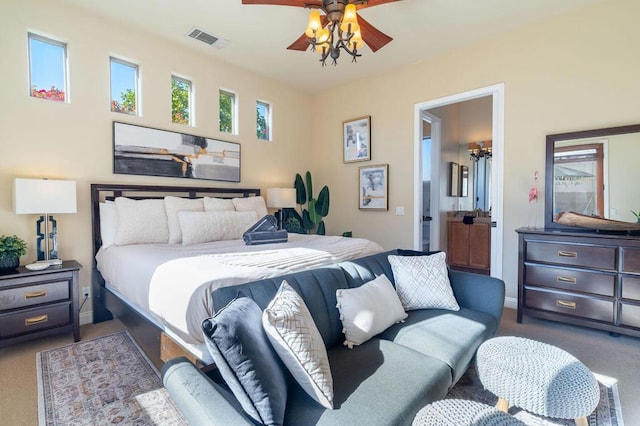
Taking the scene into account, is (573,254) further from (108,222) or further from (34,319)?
(34,319)

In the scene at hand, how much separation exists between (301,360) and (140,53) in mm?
3835

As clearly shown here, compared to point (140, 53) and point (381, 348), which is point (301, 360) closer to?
point (381, 348)

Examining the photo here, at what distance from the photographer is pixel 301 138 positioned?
212 inches

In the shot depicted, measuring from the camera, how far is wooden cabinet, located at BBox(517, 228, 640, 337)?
8.57 ft

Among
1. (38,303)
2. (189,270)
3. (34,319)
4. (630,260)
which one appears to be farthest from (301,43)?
(630,260)

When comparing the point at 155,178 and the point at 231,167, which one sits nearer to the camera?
the point at 155,178

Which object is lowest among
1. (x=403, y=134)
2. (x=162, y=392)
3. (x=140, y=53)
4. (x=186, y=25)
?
(x=162, y=392)

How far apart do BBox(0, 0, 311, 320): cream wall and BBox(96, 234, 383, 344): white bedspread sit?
2.45 ft

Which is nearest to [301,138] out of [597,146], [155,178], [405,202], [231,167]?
[231,167]

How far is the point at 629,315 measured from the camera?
2.61 metres

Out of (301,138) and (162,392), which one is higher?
(301,138)

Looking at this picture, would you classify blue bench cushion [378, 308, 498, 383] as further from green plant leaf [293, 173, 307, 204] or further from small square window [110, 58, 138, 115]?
small square window [110, 58, 138, 115]

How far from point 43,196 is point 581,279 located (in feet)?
15.5

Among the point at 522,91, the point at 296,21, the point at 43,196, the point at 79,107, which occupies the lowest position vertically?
the point at 43,196
